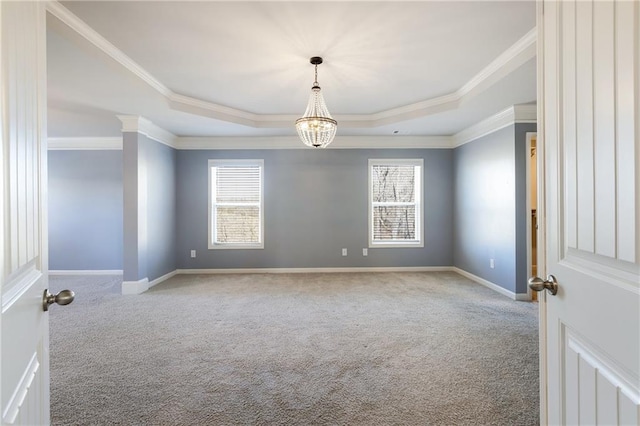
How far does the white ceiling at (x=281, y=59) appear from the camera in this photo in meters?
2.20

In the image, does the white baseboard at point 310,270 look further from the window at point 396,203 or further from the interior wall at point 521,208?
the interior wall at point 521,208

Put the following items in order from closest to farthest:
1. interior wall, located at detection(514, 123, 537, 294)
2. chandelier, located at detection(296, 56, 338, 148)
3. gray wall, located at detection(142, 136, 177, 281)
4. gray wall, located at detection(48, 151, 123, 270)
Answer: chandelier, located at detection(296, 56, 338, 148), interior wall, located at detection(514, 123, 537, 294), gray wall, located at detection(142, 136, 177, 281), gray wall, located at detection(48, 151, 123, 270)

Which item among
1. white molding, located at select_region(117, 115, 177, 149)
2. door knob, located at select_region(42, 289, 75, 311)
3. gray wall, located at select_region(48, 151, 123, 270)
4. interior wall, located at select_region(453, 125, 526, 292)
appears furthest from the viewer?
gray wall, located at select_region(48, 151, 123, 270)

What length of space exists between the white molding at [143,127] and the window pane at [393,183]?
353 cm

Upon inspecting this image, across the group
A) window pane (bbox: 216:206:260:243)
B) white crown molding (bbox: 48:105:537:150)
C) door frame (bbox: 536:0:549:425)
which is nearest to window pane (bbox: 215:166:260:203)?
window pane (bbox: 216:206:260:243)

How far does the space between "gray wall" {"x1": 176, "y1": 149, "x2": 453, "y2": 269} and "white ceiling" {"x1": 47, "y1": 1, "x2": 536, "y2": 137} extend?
104 cm

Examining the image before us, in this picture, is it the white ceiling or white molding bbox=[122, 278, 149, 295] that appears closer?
the white ceiling

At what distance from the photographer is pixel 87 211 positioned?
5.50 metres

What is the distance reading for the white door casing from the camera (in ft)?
2.16

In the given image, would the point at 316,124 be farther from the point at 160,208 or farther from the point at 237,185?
the point at 160,208

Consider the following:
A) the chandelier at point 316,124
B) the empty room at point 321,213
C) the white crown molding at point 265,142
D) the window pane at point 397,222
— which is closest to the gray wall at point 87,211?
the empty room at point 321,213

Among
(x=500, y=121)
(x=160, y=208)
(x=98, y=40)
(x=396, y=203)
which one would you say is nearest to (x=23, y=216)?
(x=98, y=40)

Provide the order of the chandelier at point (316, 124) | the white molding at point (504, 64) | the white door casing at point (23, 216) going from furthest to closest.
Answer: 1. the chandelier at point (316, 124)
2. the white molding at point (504, 64)
3. the white door casing at point (23, 216)

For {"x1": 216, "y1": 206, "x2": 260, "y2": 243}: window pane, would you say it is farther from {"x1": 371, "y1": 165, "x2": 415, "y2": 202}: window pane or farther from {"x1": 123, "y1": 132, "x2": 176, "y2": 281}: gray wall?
{"x1": 371, "y1": 165, "x2": 415, "y2": 202}: window pane
